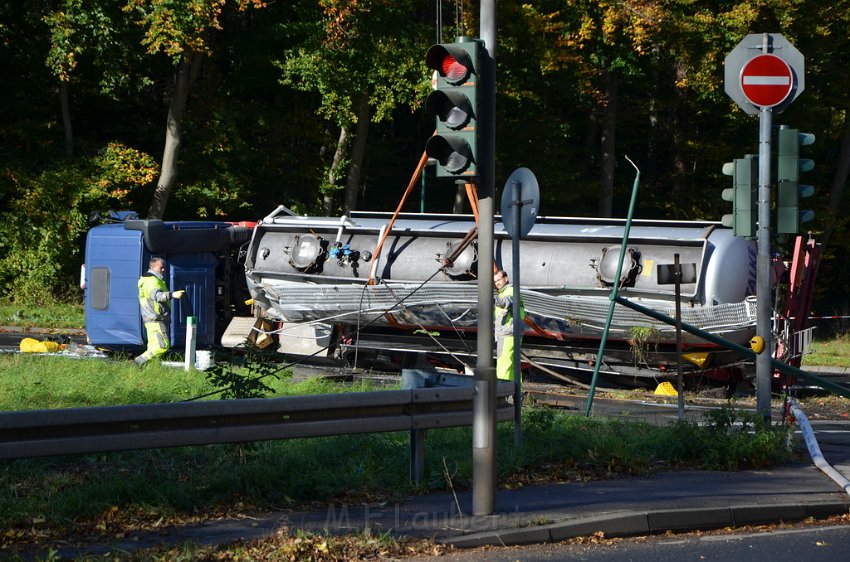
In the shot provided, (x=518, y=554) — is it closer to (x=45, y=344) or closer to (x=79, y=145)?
(x=45, y=344)

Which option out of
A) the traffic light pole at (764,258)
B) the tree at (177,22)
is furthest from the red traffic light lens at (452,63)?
the tree at (177,22)

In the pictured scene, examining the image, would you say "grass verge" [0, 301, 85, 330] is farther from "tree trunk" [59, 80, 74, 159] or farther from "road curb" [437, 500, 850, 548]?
"road curb" [437, 500, 850, 548]

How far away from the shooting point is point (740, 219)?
1035 centimetres

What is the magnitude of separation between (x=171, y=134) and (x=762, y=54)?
19.5m

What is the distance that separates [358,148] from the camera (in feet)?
95.4

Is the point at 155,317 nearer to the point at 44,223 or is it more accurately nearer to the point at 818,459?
the point at 818,459

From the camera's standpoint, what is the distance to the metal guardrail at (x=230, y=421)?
21.5 ft

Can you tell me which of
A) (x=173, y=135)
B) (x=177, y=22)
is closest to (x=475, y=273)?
(x=177, y=22)

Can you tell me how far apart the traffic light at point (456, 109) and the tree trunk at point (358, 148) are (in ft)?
68.0

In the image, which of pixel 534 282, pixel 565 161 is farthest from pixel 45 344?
pixel 565 161

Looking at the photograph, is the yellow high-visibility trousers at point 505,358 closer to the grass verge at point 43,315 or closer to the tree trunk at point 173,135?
the grass verge at point 43,315

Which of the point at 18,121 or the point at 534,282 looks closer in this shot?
the point at 534,282

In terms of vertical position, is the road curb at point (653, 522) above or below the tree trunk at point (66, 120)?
below

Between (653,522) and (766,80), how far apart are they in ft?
15.6
